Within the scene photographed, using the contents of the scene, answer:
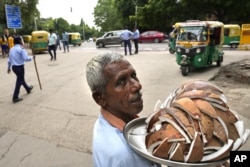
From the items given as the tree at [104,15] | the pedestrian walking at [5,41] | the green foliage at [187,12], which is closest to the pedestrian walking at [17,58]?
the pedestrian walking at [5,41]

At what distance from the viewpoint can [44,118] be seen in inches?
276

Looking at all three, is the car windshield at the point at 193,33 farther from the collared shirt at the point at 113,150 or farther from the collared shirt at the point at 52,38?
the collared shirt at the point at 113,150

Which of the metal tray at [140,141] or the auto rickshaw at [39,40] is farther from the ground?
the metal tray at [140,141]

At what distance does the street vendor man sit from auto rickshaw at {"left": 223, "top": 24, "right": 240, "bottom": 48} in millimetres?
22587

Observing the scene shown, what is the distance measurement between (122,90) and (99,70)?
135mm

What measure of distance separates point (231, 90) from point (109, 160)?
26.5 feet

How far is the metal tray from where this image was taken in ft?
3.46

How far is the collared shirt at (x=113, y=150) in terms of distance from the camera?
125 centimetres

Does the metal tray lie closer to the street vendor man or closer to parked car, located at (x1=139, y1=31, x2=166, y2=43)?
the street vendor man

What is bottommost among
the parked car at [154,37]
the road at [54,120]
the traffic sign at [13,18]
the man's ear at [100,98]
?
the road at [54,120]

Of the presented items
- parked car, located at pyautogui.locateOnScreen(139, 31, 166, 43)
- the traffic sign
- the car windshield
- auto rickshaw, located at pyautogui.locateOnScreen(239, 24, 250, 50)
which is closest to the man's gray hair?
the car windshield

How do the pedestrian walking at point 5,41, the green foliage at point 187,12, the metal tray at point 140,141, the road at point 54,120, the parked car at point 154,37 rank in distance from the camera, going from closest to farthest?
the metal tray at point 140,141, the road at point 54,120, the pedestrian walking at point 5,41, the green foliage at point 187,12, the parked car at point 154,37

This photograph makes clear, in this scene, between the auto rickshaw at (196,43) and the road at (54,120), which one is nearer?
the road at (54,120)

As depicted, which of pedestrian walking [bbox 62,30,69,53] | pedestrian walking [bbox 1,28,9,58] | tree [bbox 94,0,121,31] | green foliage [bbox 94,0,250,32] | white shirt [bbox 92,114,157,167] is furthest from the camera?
tree [bbox 94,0,121,31]
